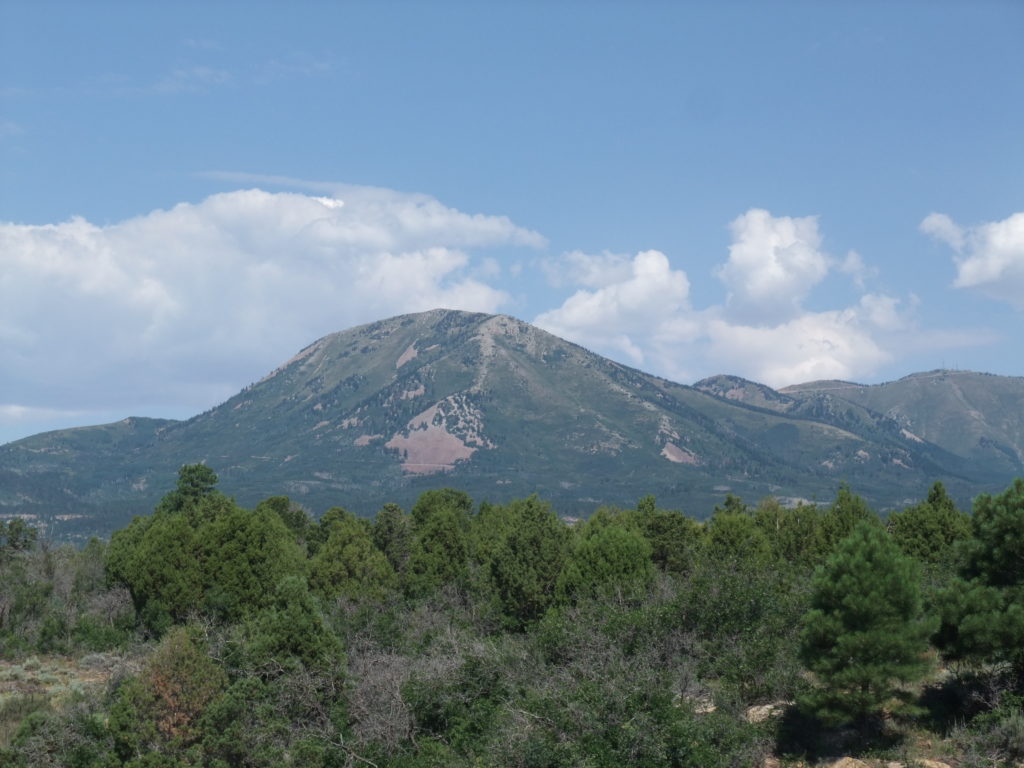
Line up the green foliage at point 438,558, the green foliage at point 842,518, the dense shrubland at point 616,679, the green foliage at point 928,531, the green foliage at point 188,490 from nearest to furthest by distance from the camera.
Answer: the dense shrubland at point 616,679 < the green foliage at point 928,531 < the green foliage at point 438,558 < the green foliage at point 842,518 < the green foliage at point 188,490

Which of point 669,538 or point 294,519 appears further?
point 294,519

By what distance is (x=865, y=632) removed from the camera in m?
21.9

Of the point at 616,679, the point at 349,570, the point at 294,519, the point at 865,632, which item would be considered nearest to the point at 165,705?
the point at 616,679

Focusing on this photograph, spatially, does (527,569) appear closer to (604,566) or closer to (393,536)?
(604,566)

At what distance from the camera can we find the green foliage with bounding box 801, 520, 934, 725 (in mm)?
21578

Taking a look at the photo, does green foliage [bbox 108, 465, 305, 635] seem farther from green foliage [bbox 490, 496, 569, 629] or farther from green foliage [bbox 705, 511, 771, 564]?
green foliage [bbox 705, 511, 771, 564]

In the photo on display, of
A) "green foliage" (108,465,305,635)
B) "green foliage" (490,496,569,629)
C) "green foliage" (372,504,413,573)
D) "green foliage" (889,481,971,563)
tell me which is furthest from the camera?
"green foliage" (372,504,413,573)

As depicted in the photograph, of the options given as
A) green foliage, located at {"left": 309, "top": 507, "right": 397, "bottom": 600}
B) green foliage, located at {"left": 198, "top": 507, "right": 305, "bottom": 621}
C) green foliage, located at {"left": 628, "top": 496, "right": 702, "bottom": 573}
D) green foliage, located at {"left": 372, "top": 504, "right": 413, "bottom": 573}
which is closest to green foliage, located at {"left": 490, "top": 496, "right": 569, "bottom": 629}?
green foliage, located at {"left": 309, "top": 507, "right": 397, "bottom": 600}

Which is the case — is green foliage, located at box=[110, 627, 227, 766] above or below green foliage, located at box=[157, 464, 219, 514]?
below

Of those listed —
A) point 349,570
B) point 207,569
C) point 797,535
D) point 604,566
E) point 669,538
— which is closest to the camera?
point 604,566

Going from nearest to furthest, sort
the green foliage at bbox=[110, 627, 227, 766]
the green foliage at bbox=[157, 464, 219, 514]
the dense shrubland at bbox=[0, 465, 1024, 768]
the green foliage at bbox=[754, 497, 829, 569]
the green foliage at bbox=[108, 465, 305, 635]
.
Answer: the dense shrubland at bbox=[0, 465, 1024, 768] < the green foliage at bbox=[110, 627, 227, 766] < the green foliage at bbox=[108, 465, 305, 635] < the green foliage at bbox=[754, 497, 829, 569] < the green foliage at bbox=[157, 464, 219, 514]

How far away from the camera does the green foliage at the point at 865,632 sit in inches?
850

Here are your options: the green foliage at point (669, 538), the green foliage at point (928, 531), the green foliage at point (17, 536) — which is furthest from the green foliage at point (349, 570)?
the green foliage at point (17, 536)

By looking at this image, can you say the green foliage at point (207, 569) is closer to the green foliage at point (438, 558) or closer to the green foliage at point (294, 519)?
the green foliage at point (438, 558)
